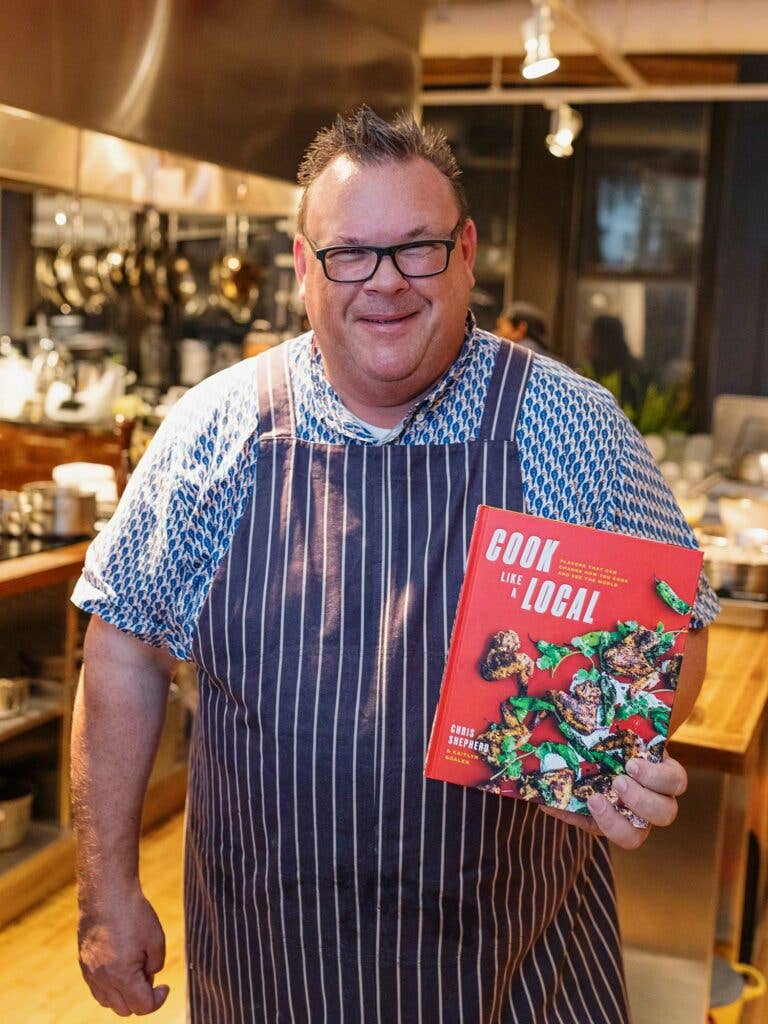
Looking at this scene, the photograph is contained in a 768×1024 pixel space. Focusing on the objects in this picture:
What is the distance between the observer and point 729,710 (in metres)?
2.49

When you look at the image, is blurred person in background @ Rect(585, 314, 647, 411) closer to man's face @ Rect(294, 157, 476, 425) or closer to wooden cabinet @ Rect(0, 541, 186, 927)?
wooden cabinet @ Rect(0, 541, 186, 927)

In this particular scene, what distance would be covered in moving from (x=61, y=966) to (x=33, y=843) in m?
0.46

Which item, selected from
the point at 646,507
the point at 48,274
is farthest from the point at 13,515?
the point at 48,274

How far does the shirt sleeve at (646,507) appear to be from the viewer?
161cm

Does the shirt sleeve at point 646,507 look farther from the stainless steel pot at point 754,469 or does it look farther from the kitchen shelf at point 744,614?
the stainless steel pot at point 754,469

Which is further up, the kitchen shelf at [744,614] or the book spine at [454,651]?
the book spine at [454,651]

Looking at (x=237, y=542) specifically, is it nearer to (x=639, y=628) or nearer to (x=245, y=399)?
(x=245, y=399)

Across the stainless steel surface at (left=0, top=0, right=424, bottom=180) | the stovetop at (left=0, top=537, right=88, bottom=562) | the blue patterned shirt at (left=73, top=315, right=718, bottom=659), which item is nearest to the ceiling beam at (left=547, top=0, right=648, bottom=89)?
the stainless steel surface at (left=0, top=0, right=424, bottom=180)

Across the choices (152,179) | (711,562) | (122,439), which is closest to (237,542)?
(711,562)

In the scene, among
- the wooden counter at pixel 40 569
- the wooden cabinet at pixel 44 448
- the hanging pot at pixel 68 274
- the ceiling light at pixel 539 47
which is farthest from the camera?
the hanging pot at pixel 68 274

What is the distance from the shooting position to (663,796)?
1.40 m

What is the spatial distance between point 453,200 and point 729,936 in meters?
2.04

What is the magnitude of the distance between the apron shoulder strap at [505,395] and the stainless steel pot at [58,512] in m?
2.35

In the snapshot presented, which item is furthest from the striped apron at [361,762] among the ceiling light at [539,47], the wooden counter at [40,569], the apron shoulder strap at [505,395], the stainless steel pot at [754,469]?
the stainless steel pot at [754,469]
